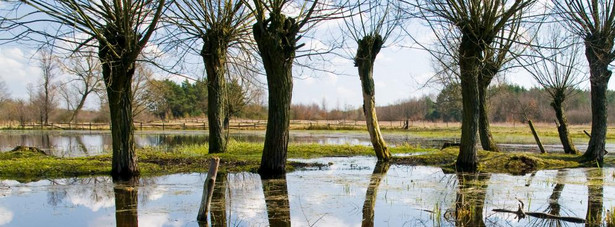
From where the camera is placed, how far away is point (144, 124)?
60.4 meters

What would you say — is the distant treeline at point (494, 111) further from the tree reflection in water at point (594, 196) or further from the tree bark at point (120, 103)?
the tree bark at point (120, 103)

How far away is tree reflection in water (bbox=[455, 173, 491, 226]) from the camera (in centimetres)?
739

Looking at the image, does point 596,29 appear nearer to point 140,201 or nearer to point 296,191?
point 296,191

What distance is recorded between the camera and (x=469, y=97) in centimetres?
1377

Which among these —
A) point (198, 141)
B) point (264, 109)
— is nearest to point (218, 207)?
point (198, 141)

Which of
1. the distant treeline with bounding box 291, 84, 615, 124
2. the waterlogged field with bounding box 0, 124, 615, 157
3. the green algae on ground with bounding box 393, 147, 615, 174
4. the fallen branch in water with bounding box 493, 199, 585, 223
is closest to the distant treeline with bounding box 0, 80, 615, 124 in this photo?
the distant treeline with bounding box 291, 84, 615, 124

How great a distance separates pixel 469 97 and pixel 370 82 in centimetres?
396

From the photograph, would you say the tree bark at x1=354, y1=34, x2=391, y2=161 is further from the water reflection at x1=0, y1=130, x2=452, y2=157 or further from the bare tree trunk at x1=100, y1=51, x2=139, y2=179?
the water reflection at x1=0, y1=130, x2=452, y2=157

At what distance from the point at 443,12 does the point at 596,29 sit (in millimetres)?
5276

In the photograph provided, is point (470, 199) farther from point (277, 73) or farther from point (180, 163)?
point (180, 163)

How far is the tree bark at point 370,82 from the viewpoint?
16.8 m

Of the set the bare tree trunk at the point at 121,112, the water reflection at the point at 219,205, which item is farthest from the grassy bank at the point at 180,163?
the water reflection at the point at 219,205

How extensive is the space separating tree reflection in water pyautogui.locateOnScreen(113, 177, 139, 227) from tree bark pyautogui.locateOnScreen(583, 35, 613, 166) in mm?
13649

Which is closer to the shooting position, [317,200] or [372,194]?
[317,200]
